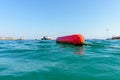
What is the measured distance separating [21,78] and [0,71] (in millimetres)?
1419

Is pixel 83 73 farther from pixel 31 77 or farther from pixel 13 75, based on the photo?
pixel 13 75

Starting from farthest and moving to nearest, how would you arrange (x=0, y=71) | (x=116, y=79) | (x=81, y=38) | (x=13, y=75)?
(x=81, y=38) < (x=0, y=71) < (x=13, y=75) < (x=116, y=79)

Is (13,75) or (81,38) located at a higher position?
(81,38)

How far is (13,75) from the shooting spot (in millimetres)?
6512

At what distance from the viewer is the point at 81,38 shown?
17.0 meters

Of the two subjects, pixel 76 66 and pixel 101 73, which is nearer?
pixel 101 73

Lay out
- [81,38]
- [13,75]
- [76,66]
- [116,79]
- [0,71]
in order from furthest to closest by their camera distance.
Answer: [81,38] → [76,66] → [0,71] → [13,75] → [116,79]

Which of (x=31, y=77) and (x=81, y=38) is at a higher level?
(x=81, y=38)

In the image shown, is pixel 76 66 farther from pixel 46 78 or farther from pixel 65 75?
pixel 46 78

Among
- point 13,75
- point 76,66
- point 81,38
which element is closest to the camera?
point 13,75

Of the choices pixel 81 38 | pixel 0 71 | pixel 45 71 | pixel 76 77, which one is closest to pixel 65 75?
pixel 76 77

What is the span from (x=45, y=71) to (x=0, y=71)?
1885mm

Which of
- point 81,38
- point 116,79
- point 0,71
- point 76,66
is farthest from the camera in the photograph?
point 81,38

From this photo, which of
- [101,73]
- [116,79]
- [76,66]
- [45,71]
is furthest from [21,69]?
[116,79]
